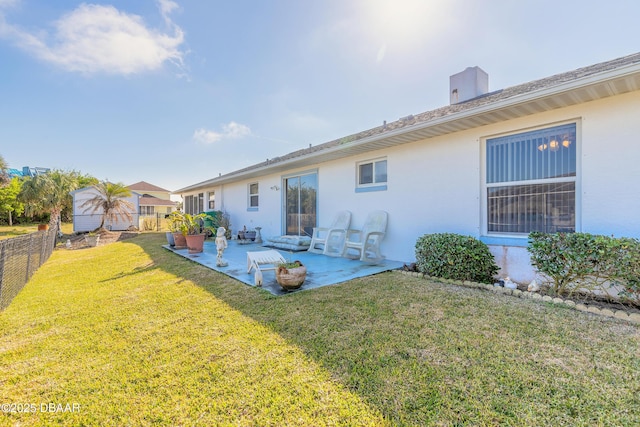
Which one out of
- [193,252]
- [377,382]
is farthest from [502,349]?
[193,252]

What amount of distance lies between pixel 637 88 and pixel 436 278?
390 cm

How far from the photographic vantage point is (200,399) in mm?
2025

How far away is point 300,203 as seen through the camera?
9961 millimetres

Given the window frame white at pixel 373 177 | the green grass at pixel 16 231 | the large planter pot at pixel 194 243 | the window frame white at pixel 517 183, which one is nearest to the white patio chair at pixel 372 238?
the window frame white at pixel 373 177

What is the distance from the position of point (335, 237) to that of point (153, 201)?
31328 mm

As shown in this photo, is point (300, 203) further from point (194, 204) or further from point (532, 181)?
point (194, 204)

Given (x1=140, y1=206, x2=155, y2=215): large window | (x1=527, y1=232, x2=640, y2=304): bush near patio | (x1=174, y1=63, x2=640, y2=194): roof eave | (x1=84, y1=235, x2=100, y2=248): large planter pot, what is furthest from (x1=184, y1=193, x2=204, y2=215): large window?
(x1=527, y1=232, x2=640, y2=304): bush near patio

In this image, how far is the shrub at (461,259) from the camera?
4789mm

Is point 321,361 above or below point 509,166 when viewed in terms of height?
below

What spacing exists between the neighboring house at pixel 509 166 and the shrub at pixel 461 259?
0.50 metres

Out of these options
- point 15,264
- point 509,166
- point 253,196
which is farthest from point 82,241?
point 509,166

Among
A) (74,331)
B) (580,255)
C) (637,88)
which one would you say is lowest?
(74,331)

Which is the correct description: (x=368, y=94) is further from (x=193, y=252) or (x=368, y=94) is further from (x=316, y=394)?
(x=316, y=394)

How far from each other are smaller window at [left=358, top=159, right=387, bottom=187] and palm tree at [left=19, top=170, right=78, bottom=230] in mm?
17926
